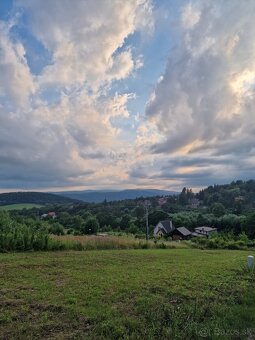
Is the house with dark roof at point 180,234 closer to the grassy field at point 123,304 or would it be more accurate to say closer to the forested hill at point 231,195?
the forested hill at point 231,195

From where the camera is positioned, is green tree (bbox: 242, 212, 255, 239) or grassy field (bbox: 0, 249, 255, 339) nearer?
grassy field (bbox: 0, 249, 255, 339)

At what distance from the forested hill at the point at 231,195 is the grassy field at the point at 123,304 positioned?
89333mm

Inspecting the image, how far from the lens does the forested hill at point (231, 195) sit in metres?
103

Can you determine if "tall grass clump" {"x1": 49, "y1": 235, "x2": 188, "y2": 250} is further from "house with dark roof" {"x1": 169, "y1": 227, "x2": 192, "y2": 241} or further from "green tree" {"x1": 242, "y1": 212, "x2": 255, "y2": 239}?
"house with dark roof" {"x1": 169, "y1": 227, "x2": 192, "y2": 241}

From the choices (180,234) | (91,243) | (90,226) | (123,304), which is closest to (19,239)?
(91,243)

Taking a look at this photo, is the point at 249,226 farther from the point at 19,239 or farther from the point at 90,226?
the point at 19,239

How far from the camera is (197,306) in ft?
21.9

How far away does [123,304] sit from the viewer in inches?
267

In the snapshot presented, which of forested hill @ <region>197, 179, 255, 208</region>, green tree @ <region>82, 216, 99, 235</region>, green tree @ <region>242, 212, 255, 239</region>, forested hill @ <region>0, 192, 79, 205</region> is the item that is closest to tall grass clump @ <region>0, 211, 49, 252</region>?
green tree @ <region>82, 216, 99, 235</region>

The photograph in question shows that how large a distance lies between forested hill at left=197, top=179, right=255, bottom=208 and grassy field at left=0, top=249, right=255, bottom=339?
89.3m

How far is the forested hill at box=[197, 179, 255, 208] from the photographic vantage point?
10338 centimetres

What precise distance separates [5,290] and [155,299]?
3.53 metres

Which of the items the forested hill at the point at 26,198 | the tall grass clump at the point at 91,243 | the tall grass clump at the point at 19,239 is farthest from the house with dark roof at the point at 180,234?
the forested hill at the point at 26,198

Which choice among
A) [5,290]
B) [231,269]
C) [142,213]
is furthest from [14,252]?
[142,213]
